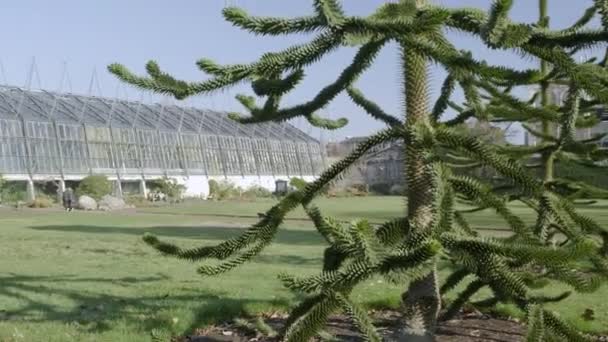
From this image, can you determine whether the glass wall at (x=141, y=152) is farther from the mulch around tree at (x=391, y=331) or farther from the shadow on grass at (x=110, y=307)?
the mulch around tree at (x=391, y=331)

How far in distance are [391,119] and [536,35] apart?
1.18m

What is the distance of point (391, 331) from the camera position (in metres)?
5.40

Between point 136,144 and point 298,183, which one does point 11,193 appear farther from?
point 298,183

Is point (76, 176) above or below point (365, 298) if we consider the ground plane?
above

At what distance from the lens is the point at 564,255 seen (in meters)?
3.06

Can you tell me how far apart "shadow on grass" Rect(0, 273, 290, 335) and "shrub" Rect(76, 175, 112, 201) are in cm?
3556

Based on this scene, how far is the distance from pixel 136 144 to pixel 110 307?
48405 millimetres

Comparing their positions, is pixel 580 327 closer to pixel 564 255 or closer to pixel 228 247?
pixel 564 255

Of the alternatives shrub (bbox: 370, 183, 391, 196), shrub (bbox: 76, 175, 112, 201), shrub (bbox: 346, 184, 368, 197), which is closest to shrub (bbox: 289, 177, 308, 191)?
shrub (bbox: 76, 175, 112, 201)

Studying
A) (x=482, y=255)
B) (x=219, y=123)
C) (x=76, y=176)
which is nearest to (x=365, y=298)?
(x=482, y=255)

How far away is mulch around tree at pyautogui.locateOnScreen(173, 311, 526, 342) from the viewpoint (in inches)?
204

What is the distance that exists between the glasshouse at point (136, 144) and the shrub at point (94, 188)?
514 cm

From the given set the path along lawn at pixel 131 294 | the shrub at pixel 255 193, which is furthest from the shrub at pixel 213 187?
the path along lawn at pixel 131 294

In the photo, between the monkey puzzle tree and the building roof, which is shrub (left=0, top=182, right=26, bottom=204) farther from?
the monkey puzzle tree
